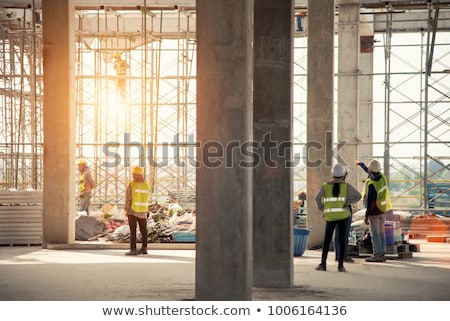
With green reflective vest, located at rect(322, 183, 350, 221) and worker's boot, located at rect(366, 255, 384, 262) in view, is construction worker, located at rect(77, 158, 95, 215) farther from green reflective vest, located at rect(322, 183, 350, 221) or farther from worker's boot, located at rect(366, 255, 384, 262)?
green reflective vest, located at rect(322, 183, 350, 221)

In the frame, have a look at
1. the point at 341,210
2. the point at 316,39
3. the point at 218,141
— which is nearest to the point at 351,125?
the point at 316,39

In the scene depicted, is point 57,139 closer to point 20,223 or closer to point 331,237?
point 20,223

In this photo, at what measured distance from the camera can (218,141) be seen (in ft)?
31.1

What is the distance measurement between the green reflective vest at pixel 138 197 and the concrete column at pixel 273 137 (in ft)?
18.7

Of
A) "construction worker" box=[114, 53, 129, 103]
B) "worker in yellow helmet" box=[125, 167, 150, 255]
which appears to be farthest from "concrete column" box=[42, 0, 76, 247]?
"construction worker" box=[114, 53, 129, 103]

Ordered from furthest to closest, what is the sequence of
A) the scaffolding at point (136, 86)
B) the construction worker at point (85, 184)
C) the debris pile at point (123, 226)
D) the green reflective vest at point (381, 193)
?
the scaffolding at point (136, 86) < the construction worker at point (85, 184) < the debris pile at point (123, 226) < the green reflective vest at point (381, 193)

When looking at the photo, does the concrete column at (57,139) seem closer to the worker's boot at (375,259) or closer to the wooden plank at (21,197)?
the wooden plank at (21,197)

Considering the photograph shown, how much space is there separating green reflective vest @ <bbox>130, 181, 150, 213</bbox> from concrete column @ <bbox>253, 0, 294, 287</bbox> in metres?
5.69

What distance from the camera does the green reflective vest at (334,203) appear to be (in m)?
14.9

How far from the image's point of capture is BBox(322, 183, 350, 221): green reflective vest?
14.9 meters

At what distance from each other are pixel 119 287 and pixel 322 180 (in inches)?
340

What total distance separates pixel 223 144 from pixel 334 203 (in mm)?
5883

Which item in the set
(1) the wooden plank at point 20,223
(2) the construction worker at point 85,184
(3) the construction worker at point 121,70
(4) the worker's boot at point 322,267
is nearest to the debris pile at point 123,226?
(2) the construction worker at point 85,184

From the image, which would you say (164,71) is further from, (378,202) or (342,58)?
(378,202)
